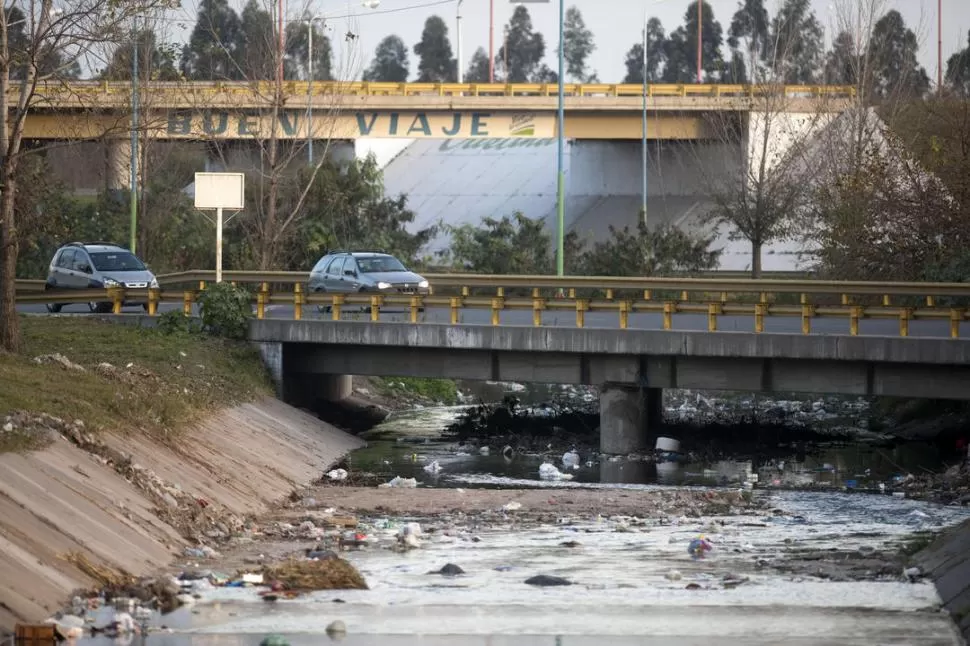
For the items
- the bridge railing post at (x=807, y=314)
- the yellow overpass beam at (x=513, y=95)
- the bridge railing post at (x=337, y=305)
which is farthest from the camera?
the yellow overpass beam at (x=513, y=95)

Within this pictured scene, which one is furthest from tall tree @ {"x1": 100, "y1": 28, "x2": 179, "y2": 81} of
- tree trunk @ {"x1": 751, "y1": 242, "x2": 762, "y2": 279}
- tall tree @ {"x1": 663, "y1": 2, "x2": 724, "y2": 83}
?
tall tree @ {"x1": 663, "y1": 2, "x2": 724, "y2": 83}

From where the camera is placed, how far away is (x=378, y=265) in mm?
39188

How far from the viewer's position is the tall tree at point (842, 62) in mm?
56250

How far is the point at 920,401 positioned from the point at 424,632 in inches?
947

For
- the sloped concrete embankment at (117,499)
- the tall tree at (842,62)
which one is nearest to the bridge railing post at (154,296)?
the sloped concrete embankment at (117,499)

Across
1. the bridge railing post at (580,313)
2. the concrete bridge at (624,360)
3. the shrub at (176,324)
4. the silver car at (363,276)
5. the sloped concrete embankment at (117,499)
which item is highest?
the silver car at (363,276)

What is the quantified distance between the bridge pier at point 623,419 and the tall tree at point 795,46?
26.1 m

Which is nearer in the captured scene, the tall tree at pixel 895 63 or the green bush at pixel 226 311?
the green bush at pixel 226 311

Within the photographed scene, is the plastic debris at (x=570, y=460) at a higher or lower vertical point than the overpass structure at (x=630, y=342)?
lower

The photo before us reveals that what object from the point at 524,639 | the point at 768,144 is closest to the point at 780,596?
the point at 524,639

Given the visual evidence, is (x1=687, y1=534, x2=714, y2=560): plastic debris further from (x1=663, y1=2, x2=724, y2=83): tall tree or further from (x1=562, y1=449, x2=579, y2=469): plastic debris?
(x1=663, y1=2, x2=724, y2=83): tall tree

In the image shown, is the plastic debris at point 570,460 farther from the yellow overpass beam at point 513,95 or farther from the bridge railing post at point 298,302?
the yellow overpass beam at point 513,95

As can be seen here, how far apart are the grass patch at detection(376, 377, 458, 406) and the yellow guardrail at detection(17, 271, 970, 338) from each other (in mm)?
3756

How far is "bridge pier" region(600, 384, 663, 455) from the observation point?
31.1 metres
